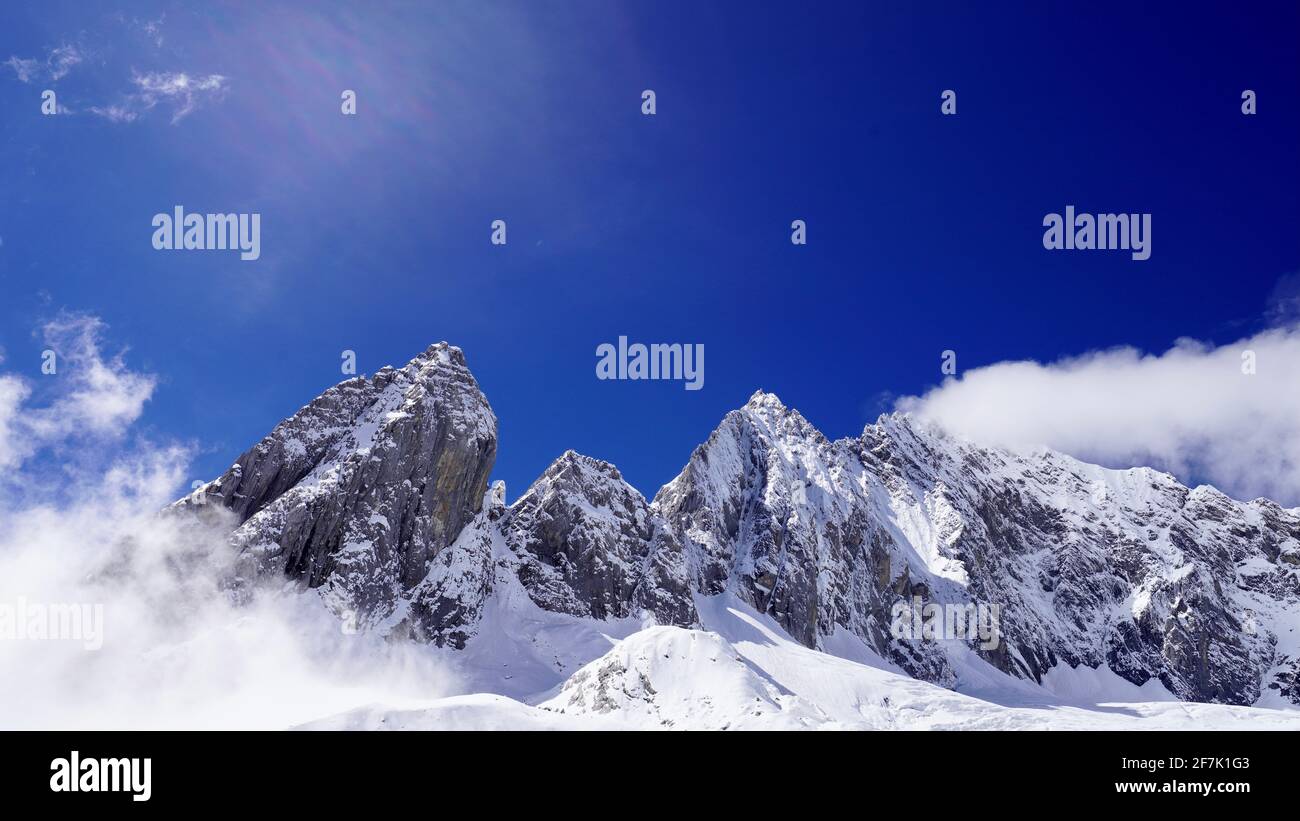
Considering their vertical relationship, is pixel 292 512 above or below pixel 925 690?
above

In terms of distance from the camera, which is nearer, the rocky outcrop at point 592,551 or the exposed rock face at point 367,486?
the exposed rock face at point 367,486

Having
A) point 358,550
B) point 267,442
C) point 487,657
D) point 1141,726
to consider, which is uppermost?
point 267,442

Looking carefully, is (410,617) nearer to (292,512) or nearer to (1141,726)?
(292,512)

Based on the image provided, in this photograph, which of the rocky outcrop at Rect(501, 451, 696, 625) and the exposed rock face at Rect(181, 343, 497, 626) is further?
the rocky outcrop at Rect(501, 451, 696, 625)

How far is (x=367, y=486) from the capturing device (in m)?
156

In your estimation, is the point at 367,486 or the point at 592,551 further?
the point at 592,551

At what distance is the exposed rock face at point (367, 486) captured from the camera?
148250 millimetres

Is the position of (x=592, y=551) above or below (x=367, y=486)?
below

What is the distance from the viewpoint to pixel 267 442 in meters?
162

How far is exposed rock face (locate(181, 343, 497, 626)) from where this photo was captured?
148 m

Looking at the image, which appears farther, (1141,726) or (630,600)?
(630,600)

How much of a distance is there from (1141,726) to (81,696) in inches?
6321
